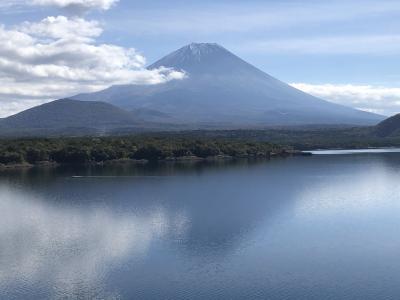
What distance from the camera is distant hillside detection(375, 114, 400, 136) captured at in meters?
91.4

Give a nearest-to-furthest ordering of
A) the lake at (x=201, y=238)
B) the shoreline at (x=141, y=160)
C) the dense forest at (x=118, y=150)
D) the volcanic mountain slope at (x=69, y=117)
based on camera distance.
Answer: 1. the lake at (x=201, y=238)
2. the shoreline at (x=141, y=160)
3. the dense forest at (x=118, y=150)
4. the volcanic mountain slope at (x=69, y=117)

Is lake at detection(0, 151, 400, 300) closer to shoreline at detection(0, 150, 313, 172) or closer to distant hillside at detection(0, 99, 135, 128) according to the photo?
shoreline at detection(0, 150, 313, 172)

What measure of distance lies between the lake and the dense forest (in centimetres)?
1248

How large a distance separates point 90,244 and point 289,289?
7.89 meters

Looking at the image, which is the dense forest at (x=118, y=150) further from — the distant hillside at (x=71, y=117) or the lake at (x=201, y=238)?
the distant hillside at (x=71, y=117)

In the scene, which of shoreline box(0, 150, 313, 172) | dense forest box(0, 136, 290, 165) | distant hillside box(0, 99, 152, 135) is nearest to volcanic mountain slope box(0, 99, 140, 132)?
distant hillside box(0, 99, 152, 135)

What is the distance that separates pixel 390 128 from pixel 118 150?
54514mm

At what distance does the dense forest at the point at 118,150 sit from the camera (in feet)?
168

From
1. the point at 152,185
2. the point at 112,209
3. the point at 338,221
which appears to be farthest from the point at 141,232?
the point at 152,185

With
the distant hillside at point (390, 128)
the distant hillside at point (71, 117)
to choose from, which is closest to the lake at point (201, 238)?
the distant hillside at point (390, 128)

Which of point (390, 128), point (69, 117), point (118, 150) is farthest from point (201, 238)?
point (69, 117)

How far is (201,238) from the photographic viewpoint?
20.9m

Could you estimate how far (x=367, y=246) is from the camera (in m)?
19.6

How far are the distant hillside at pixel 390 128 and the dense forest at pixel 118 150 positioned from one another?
3420 centimetres
